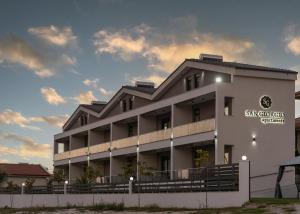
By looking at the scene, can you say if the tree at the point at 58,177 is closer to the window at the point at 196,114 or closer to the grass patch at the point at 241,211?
the window at the point at 196,114

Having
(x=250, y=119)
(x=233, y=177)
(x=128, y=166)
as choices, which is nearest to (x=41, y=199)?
(x=128, y=166)

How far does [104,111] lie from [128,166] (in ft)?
33.5

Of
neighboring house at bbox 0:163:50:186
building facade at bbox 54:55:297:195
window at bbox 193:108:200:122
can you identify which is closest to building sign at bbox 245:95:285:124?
building facade at bbox 54:55:297:195

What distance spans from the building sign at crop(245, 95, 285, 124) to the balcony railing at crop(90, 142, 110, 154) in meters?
19.5

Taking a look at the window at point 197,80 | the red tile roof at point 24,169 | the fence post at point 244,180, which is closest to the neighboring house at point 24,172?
the red tile roof at point 24,169

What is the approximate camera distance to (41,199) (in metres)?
52.1

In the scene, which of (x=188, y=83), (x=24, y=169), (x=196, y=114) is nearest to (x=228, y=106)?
(x=196, y=114)

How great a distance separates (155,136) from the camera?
46.3 metres

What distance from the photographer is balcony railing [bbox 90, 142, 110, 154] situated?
55.9 m

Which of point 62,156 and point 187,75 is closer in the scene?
point 187,75

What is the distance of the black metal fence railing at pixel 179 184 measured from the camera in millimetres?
29969

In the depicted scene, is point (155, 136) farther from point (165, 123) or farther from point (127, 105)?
point (127, 105)

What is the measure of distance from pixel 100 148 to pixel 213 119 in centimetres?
2096

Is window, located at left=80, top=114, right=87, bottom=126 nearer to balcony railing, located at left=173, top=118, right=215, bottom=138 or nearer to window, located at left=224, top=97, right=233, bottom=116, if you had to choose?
balcony railing, located at left=173, top=118, right=215, bottom=138
